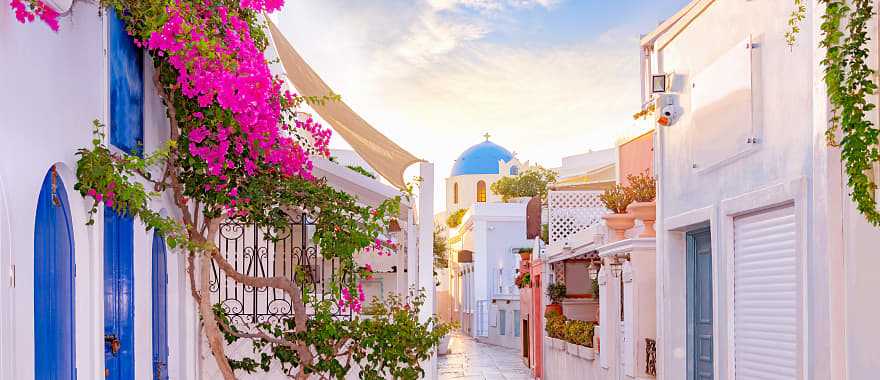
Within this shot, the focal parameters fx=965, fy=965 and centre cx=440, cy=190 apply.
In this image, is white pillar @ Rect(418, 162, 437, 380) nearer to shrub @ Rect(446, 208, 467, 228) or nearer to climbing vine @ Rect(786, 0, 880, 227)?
climbing vine @ Rect(786, 0, 880, 227)

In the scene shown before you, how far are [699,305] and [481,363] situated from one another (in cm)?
1430

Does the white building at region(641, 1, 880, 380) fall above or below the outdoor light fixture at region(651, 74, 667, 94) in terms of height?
below

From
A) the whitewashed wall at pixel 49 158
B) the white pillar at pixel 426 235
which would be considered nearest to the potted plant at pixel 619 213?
the white pillar at pixel 426 235

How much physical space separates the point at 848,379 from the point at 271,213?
4.02m

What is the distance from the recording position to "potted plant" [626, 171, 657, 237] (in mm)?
10711

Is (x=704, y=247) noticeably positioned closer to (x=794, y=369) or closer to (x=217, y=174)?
(x=794, y=369)

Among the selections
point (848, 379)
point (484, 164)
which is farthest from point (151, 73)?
point (484, 164)

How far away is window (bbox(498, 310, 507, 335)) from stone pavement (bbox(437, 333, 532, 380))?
587mm

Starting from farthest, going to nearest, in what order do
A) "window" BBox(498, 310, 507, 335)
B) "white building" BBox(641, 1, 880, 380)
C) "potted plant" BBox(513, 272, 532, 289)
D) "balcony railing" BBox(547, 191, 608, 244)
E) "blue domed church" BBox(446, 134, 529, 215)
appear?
"blue domed church" BBox(446, 134, 529, 215), "window" BBox(498, 310, 507, 335), "potted plant" BBox(513, 272, 532, 289), "balcony railing" BBox(547, 191, 608, 244), "white building" BBox(641, 1, 880, 380)

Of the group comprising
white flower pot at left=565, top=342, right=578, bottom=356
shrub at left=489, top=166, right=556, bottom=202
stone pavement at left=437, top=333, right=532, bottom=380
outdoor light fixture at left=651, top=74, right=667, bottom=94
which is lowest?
stone pavement at left=437, top=333, right=532, bottom=380

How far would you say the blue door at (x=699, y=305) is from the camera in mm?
8500

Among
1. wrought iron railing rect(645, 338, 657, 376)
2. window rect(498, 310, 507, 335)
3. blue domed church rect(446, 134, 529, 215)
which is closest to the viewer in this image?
wrought iron railing rect(645, 338, 657, 376)

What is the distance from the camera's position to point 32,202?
164 inches

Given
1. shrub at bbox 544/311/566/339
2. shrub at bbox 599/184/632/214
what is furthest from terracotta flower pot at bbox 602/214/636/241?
shrub at bbox 544/311/566/339
